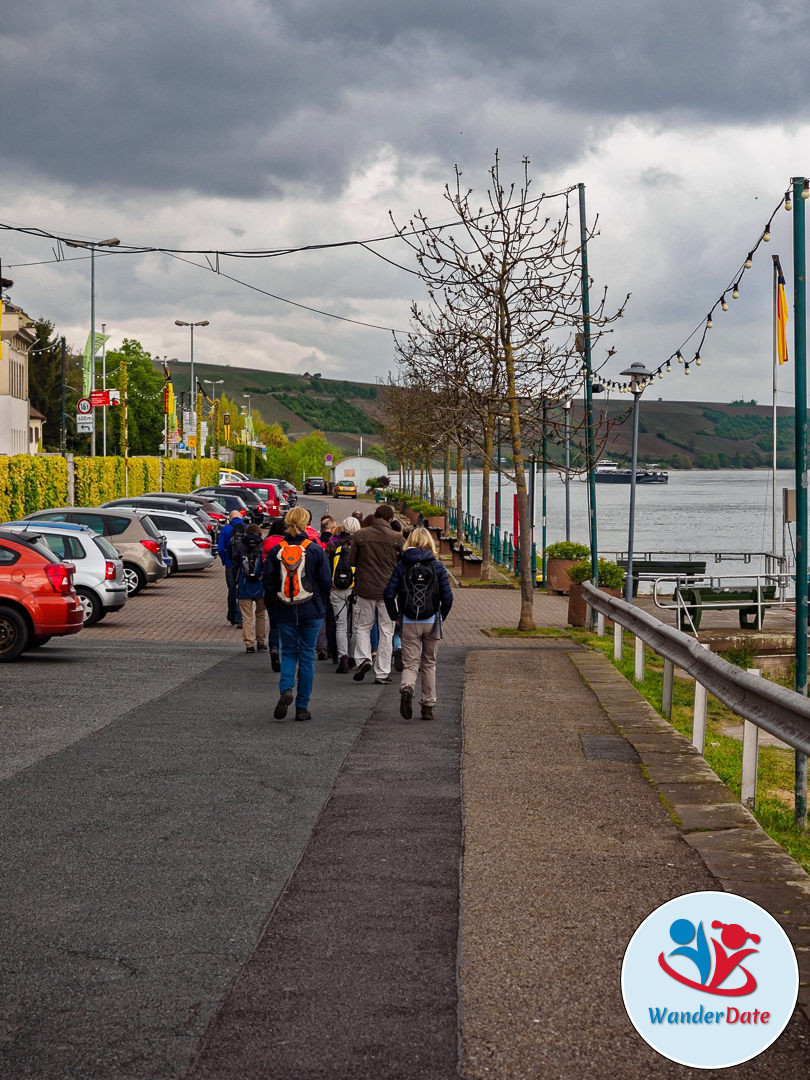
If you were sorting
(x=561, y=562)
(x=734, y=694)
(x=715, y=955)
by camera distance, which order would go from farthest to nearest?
(x=561, y=562)
(x=734, y=694)
(x=715, y=955)

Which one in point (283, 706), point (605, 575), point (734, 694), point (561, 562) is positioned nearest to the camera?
point (734, 694)

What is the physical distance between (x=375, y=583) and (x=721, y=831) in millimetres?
7782

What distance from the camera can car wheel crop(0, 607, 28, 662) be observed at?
16266 millimetres

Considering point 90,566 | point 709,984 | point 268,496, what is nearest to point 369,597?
point 90,566

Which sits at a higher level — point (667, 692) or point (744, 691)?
point (744, 691)

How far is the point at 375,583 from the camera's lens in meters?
14.6

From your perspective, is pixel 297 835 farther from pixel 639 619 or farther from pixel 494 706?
pixel 639 619

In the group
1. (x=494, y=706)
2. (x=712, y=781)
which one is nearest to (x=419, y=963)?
(x=712, y=781)

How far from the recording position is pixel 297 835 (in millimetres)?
7270

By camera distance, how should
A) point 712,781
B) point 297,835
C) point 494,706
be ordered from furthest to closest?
point 494,706, point 712,781, point 297,835

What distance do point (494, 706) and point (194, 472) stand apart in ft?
189

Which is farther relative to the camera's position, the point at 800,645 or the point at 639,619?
the point at 639,619

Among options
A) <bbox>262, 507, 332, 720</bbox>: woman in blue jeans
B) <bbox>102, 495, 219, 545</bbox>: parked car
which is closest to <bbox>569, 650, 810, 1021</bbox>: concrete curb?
<bbox>262, 507, 332, 720</bbox>: woman in blue jeans

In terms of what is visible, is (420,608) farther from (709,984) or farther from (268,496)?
(268,496)
